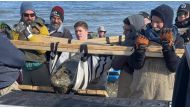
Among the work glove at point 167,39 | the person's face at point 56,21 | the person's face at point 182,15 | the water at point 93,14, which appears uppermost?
the person's face at point 182,15

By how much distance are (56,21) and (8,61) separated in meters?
2.08

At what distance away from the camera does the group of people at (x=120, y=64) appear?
4734mm

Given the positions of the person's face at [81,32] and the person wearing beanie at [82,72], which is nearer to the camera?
the person wearing beanie at [82,72]

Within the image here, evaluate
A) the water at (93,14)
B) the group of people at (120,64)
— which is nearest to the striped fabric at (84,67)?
the group of people at (120,64)

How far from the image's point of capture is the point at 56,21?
6656 millimetres

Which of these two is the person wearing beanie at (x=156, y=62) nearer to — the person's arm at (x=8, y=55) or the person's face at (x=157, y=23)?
the person's face at (x=157, y=23)

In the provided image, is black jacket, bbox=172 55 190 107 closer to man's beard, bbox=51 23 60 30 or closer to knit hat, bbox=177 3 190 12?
man's beard, bbox=51 23 60 30

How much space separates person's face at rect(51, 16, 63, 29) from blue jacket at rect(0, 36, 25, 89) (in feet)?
6.13

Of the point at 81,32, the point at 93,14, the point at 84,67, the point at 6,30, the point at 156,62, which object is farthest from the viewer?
the point at 93,14

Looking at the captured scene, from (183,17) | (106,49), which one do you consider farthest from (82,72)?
(183,17)

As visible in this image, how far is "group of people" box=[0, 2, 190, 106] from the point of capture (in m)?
4.73

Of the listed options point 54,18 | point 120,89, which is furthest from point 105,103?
point 54,18

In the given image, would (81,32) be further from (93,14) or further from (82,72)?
(93,14)

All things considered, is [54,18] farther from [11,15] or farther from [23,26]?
[11,15]
